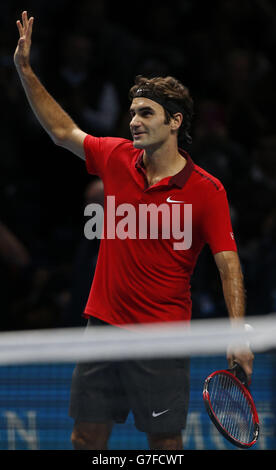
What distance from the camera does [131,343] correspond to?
15.3 feet

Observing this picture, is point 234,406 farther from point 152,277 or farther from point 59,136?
point 59,136

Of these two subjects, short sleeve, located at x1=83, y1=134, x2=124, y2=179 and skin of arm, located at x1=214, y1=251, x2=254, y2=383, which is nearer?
skin of arm, located at x1=214, y1=251, x2=254, y2=383

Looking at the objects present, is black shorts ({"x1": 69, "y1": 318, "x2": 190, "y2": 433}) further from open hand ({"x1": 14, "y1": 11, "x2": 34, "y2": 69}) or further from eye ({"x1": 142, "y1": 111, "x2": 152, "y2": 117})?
open hand ({"x1": 14, "y1": 11, "x2": 34, "y2": 69})

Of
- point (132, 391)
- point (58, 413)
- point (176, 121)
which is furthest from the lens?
point (58, 413)

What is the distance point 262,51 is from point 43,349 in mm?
6592

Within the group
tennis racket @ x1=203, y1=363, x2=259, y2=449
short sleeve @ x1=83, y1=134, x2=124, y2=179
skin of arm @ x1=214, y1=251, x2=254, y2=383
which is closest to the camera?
tennis racket @ x1=203, y1=363, x2=259, y2=449

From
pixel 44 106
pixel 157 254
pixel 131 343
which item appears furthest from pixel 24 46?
pixel 131 343

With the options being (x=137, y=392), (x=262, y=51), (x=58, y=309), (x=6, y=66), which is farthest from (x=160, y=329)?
(x=262, y=51)

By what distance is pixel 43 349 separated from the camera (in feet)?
16.0

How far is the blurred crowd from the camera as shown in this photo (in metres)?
7.36

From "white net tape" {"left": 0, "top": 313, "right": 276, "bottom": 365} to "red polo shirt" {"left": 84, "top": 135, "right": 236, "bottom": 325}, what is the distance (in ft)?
0.23

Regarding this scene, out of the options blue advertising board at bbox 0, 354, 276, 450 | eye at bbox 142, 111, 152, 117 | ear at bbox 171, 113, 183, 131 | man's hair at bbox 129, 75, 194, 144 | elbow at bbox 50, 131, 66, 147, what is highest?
man's hair at bbox 129, 75, 194, 144

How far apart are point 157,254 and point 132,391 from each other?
0.70 meters

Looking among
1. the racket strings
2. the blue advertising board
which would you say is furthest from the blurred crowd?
the racket strings
